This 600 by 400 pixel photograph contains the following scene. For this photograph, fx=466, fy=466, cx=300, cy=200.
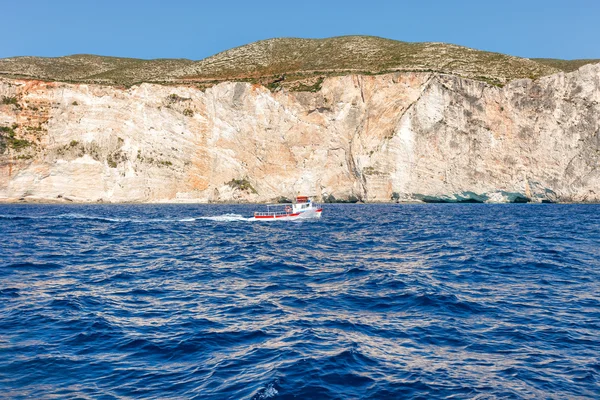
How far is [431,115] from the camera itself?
3420 inches

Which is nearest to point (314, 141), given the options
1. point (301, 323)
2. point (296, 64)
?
point (296, 64)

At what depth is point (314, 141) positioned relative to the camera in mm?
90500

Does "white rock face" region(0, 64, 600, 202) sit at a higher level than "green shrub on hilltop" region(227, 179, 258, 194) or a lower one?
higher

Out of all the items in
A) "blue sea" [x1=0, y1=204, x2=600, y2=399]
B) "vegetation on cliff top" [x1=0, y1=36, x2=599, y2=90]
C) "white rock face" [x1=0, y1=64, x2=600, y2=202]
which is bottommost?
"blue sea" [x1=0, y1=204, x2=600, y2=399]

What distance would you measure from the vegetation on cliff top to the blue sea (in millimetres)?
73984

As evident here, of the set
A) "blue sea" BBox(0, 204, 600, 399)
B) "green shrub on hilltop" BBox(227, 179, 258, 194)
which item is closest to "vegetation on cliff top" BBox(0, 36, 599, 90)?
"green shrub on hilltop" BBox(227, 179, 258, 194)

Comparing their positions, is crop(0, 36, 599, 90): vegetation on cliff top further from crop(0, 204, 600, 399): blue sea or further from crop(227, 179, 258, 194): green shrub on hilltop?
crop(0, 204, 600, 399): blue sea

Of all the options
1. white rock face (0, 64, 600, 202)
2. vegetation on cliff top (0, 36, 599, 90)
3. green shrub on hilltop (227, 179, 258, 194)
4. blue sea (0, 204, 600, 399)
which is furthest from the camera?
vegetation on cliff top (0, 36, 599, 90)

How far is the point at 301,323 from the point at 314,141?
79026mm

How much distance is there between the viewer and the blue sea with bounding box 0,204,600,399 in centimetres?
891

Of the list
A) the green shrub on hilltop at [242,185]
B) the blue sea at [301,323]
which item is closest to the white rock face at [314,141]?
the green shrub on hilltop at [242,185]

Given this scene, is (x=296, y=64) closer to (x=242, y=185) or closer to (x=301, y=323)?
(x=242, y=185)

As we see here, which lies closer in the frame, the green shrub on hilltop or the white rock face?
the white rock face

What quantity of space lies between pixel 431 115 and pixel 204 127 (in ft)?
142
